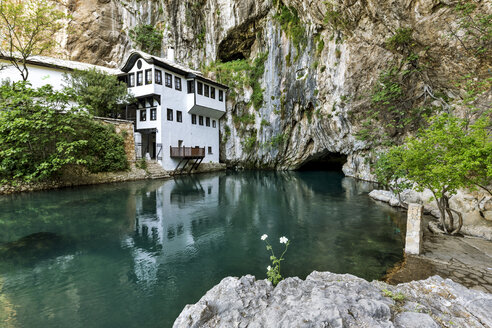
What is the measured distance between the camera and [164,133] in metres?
25.9

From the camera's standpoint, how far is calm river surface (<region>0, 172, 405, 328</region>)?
456 cm

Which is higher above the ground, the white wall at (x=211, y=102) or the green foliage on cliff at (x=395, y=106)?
the white wall at (x=211, y=102)

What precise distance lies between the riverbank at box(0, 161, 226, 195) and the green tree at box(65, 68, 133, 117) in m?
6.94

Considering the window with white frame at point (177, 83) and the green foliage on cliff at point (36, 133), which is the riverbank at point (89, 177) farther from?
the window with white frame at point (177, 83)

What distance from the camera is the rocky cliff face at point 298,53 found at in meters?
14.2

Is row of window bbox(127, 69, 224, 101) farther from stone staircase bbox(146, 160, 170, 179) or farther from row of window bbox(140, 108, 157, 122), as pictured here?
stone staircase bbox(146, 160, 170, 179)

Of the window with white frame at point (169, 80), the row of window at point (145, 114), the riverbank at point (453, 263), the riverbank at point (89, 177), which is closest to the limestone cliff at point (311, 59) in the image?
the riverbank at point (453, 263)

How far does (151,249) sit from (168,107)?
21816mm

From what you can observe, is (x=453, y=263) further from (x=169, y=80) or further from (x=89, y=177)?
(x=169, y=80)

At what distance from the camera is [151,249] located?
7.18m

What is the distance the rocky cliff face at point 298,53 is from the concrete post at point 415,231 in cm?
1065

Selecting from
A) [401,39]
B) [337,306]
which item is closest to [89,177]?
[337,306]

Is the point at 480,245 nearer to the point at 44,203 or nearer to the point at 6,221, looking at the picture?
the point at 6,221

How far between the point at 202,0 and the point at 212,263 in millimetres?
40261
